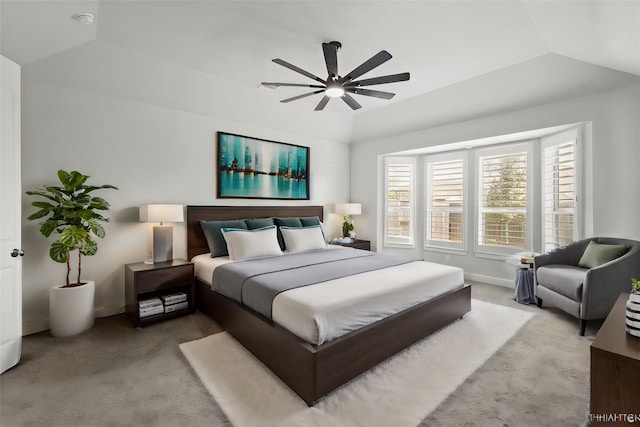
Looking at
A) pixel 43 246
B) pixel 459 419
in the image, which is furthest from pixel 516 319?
pixel 43 246

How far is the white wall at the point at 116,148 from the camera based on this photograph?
3018 millimetres

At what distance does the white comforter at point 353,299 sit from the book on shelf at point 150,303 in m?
1.78

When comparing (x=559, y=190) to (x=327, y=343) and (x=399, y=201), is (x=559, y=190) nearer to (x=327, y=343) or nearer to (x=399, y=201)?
(x=399, y=201)

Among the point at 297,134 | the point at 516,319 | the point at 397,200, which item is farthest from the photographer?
the point at 397,200

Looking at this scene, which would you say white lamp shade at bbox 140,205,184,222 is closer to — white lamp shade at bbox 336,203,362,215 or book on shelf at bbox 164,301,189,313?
book on shelf at bbox 164,301,189,313

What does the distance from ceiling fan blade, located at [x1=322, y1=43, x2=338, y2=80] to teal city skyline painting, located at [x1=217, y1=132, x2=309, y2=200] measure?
7.12 feet

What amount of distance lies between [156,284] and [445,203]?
4755 mm

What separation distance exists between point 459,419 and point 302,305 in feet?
3.84

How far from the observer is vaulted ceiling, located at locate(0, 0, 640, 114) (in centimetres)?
230

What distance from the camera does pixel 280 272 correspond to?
286 centimetres

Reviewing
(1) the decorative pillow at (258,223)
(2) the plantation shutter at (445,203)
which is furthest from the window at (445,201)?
(1) the decorative pillow at (258,223)

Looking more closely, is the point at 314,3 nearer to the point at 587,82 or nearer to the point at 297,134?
the point at 297,134

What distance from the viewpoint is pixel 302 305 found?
6.76 feet

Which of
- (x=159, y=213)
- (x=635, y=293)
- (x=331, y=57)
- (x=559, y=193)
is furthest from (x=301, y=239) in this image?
(x=559, y=193)
